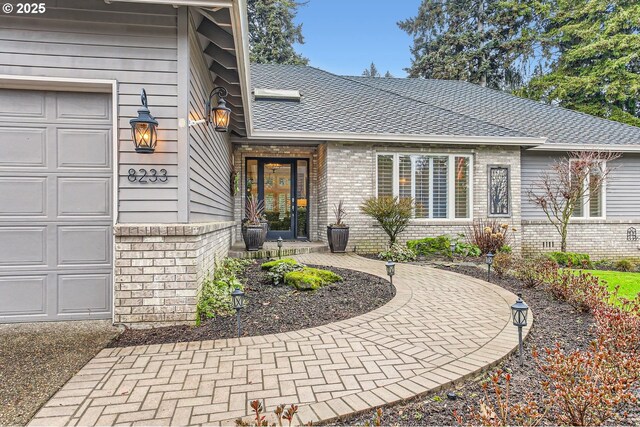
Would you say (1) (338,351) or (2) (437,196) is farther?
(2) (437,196)

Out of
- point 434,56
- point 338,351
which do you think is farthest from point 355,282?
point 434,56

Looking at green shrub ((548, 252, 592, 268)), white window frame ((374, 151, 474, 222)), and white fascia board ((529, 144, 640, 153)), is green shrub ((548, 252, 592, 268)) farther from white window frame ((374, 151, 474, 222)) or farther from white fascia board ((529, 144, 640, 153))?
white fascia board ((529, 144, 640, 153))

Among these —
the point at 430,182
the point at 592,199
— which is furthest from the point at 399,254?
the point at 592,199

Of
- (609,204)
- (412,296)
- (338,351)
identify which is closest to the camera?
(338,351)

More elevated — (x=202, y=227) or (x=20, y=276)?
(x=202, y=227)

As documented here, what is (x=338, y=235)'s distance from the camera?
8.19m

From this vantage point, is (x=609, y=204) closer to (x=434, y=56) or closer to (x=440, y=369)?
(x=440, y=369)

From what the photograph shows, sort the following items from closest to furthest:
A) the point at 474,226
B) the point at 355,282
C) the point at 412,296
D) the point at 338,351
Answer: the point at 338,351, the point at 412,296, the point at 355,282, the point at 474,226

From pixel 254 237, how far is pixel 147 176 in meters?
4.19

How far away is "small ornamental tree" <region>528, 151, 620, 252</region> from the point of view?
8930 millimetres

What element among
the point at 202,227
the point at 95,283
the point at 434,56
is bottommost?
the point at 95,283

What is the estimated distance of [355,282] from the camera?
536 cm

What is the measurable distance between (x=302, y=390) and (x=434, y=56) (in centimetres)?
2287

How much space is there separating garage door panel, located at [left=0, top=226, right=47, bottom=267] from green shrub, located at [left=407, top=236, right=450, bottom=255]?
23.2 ft
